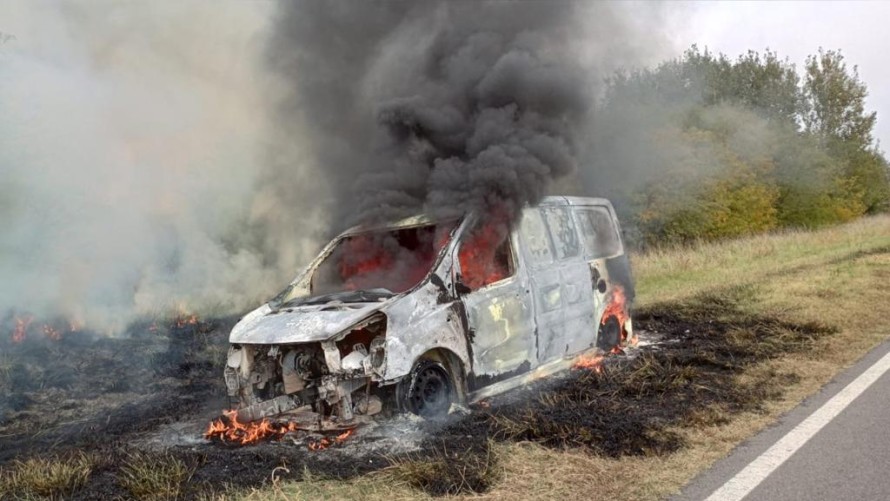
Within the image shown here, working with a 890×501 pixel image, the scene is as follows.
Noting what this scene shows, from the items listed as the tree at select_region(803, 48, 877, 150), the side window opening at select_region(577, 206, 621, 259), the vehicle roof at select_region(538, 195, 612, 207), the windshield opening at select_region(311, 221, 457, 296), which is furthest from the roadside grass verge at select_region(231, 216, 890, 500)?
the tree at select_region(803, 48, 877, 150)

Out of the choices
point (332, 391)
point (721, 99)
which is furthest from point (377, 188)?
point (721, 99)

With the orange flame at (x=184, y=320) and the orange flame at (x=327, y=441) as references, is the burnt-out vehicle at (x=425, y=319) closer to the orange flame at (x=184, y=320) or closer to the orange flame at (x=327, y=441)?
the orange flame at (x=327, y=441)

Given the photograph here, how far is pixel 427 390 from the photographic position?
17.2ft

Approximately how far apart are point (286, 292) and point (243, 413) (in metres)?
1.48

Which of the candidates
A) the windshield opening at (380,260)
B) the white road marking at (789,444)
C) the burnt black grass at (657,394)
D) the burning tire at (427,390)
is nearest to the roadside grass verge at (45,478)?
the burning tire at (427,390)

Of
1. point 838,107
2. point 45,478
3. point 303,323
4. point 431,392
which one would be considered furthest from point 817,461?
point 838,107

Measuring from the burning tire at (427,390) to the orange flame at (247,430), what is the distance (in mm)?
912

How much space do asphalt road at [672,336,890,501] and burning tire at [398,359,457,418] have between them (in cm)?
205

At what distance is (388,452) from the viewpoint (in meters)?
4.59

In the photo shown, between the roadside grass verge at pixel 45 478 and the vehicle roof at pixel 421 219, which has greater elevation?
the vehicle roof at pixel 421 219

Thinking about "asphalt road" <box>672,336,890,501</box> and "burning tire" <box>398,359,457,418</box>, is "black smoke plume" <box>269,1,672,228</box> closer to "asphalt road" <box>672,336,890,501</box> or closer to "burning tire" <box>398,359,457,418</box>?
"burning tire" <box>398,359,457,418</box>

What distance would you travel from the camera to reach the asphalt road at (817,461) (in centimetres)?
363

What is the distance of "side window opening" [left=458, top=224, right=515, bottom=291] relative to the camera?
5891 millimetres

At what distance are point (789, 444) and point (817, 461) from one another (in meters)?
0.32
